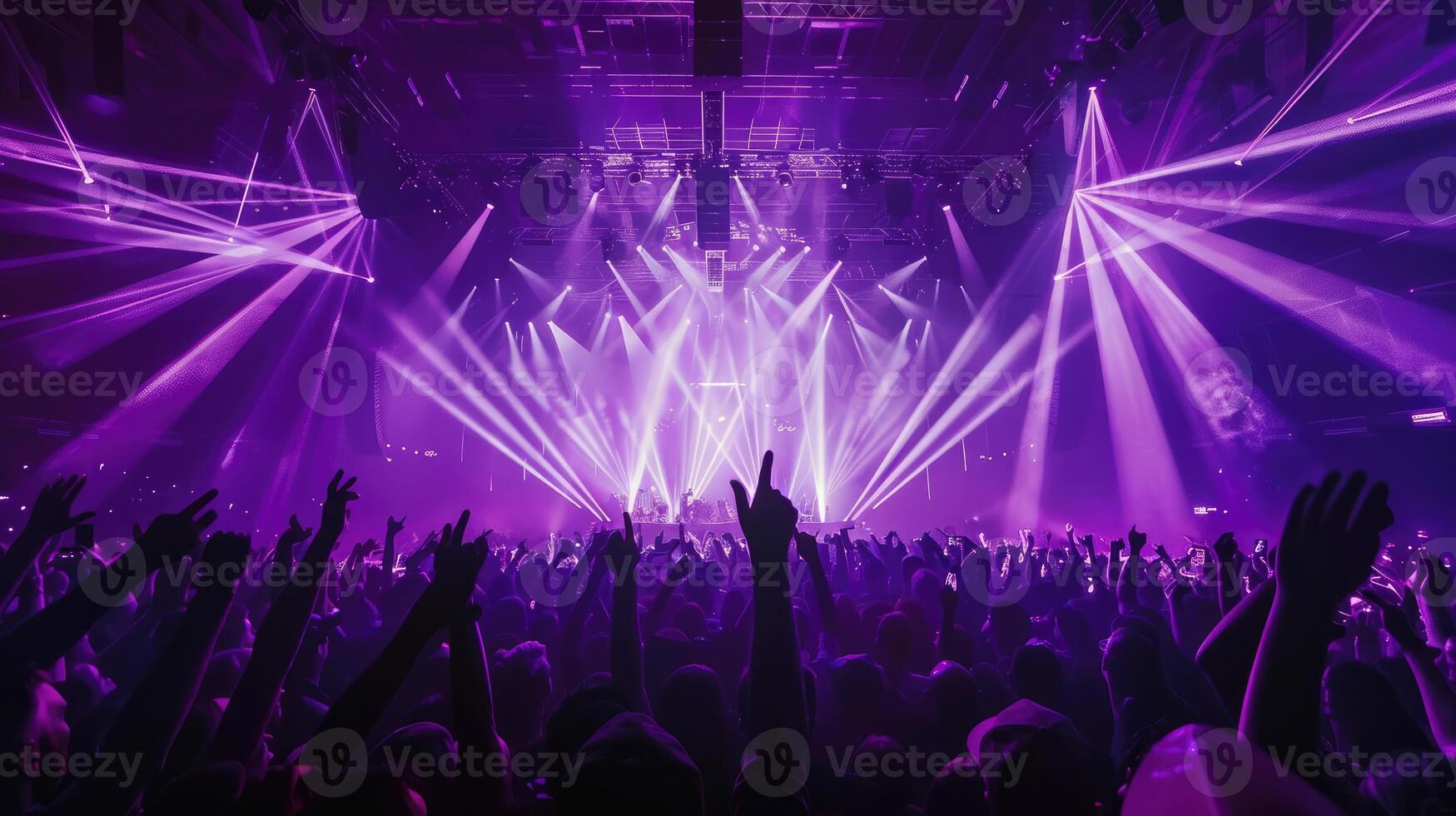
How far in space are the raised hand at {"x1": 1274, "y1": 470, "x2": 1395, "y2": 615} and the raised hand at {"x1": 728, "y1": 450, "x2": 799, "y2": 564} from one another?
3.93 feet

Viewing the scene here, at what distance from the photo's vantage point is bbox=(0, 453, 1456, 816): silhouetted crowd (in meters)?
1.38

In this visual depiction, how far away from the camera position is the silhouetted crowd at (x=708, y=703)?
1.38 meters

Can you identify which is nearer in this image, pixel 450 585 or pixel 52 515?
pixel 450 585

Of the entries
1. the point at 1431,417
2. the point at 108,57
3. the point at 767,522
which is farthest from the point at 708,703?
the point at 1431,417

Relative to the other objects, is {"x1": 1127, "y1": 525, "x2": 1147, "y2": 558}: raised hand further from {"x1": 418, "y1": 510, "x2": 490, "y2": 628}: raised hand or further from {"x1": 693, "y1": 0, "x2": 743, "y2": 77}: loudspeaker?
{"x1": 693, "y1": 0, "x2": 743, "y2": 77}: loudspeaker

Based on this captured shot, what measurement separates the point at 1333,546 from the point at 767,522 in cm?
139

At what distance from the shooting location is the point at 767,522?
212 cm

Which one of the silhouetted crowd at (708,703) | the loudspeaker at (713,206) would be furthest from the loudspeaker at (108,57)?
the loudspeaker at (713,206)

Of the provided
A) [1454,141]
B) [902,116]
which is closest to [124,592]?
[902,116]

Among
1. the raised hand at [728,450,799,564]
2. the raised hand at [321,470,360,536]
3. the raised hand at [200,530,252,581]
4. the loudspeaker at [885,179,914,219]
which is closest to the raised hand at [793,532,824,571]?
the raised hand at [728,450,799,564]

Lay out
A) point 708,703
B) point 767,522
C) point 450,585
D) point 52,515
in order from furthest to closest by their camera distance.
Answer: point 52,515
point 708,703
point 767,522
point 450,585

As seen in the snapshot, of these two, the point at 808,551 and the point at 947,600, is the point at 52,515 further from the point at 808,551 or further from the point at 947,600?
the point at 947,600

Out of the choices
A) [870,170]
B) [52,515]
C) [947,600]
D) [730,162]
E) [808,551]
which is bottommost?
[947,600]

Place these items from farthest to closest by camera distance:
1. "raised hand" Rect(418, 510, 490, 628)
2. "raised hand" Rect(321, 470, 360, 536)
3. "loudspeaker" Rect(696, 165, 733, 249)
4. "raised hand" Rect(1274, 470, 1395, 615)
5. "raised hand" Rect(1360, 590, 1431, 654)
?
"loudspeaker" Rect(696, 165, 733, 249)
"raised hand" Rect(1360, 590, 1431, 654)
"raised hand" Rect(321, 470, 360, 536)
"raised hand" Rect(418, 510, 490, 628)
"raised hand" Rect(1274, 470, 1395, 615)
